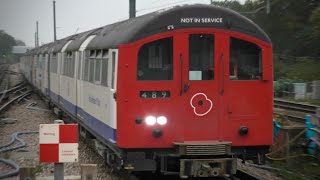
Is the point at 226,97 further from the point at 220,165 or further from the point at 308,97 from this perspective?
the point at 308,97

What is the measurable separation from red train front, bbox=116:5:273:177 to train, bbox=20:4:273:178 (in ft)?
0.05

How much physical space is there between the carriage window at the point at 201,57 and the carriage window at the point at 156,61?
0.31 meters

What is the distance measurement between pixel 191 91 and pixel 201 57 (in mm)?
535

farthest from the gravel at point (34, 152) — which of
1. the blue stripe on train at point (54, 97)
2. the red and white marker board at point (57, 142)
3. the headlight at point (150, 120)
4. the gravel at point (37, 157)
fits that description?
the red and white marker board at point (57, 142)

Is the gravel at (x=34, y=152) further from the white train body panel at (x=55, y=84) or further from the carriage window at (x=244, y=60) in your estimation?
the carriage window at (x=244, y=60)

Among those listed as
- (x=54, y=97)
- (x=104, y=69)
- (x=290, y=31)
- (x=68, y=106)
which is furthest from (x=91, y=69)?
(x=290, y=31)

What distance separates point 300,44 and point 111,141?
45.9 metres

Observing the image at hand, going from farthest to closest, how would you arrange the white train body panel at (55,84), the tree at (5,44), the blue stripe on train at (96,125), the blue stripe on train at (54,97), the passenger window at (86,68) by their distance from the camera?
1. the tree at (5,44)
2. the blue stripe on train at (54,97)
3. the white train body panel at (55,84)
4. the passenger window at (86,68)
5. the blue stripe on train at (96,125)

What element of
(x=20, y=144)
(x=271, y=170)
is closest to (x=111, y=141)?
(x=271, y=170)

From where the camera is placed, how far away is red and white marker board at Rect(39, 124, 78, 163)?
5.86m

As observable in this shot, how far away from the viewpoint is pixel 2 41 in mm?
113438

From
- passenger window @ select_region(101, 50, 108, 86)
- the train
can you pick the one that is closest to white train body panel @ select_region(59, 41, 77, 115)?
passenger window @ select_region(101, 50, 108, 86)

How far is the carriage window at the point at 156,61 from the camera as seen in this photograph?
7.95 meters

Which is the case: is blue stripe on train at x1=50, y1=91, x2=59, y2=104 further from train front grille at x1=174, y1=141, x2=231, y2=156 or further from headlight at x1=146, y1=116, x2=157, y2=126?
train front grille at x1=174, y1=141, x2=231, y2=156
